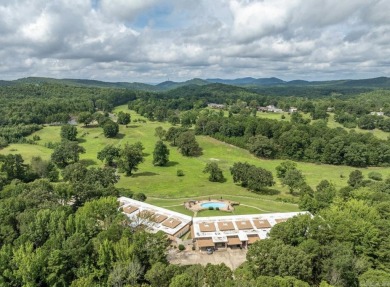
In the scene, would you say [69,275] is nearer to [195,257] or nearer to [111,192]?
[195,257]

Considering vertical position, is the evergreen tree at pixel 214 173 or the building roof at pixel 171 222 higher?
the building roof at pixel 171 222

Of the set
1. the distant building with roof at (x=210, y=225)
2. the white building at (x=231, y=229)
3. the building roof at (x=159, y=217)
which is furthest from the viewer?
the building roof at (x=159, y=217)

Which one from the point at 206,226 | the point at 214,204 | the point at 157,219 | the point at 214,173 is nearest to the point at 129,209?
the point at 157,219

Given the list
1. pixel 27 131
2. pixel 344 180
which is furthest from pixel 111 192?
pixel 27 131

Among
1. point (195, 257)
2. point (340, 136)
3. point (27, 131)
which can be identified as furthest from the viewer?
point (27, 131)

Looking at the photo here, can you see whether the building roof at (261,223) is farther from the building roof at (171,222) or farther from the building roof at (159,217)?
the building roof at (159,217)

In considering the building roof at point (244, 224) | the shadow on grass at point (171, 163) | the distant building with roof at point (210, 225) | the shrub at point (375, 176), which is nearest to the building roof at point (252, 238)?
the distant building with roof at point (210, 225)

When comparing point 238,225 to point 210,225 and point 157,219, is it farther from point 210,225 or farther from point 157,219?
point 157,219

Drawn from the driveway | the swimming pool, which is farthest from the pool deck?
the driveway
